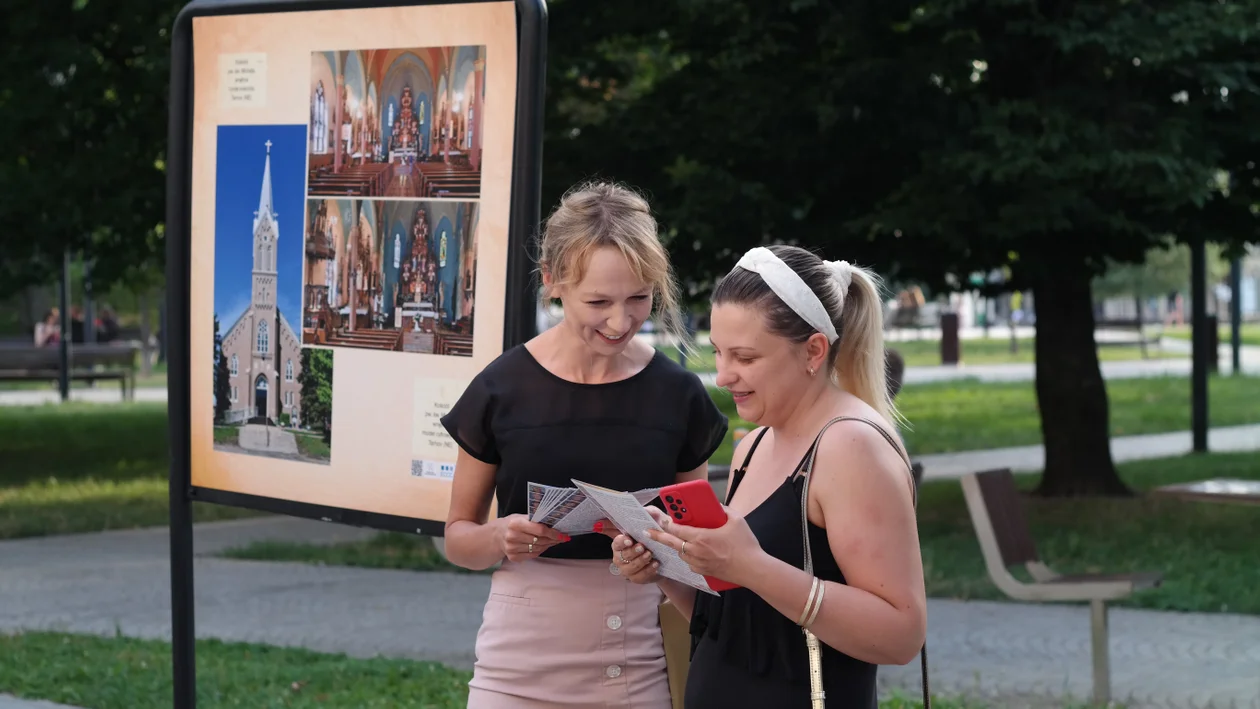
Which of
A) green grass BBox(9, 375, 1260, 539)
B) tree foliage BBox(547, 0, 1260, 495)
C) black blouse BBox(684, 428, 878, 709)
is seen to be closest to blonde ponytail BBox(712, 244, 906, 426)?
black blouse BBox(684, 428, 878, 709)

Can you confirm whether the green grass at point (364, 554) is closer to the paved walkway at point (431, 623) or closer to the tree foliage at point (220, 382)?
the paved walkway at point (431, 623)

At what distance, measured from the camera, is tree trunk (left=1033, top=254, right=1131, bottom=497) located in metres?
14.0

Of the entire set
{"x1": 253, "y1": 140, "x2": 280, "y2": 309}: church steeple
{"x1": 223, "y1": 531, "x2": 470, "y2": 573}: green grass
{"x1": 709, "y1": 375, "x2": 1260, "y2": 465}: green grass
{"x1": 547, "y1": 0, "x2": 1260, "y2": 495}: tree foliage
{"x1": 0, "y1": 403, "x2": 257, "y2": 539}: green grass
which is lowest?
{"x1": 223, "y1": 531, "x2": 470, "y2": 573}: green grass

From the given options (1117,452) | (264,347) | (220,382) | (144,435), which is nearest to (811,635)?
(264,347)

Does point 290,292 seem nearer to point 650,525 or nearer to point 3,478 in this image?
point 650,525

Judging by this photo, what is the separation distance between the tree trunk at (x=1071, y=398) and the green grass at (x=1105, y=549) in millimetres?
380

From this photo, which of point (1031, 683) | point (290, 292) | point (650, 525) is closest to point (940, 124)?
point (1031, 683)

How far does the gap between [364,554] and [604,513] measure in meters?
8.92

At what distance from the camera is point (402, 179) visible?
4383 mm

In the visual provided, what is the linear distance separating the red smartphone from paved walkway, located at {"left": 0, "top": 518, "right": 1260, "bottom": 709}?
4.78 m

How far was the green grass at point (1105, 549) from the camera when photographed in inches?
384

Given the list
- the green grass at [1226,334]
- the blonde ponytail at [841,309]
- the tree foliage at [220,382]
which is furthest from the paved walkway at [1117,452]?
the green grass at [1226,334]

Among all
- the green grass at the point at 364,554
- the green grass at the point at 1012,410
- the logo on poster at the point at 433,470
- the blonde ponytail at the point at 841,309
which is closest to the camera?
the blonde ponytail at the point at 841,309

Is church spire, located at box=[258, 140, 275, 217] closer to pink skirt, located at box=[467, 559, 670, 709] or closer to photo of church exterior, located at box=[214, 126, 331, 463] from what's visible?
photo of church exterior, located at box=[214, 126, 331, 463]
